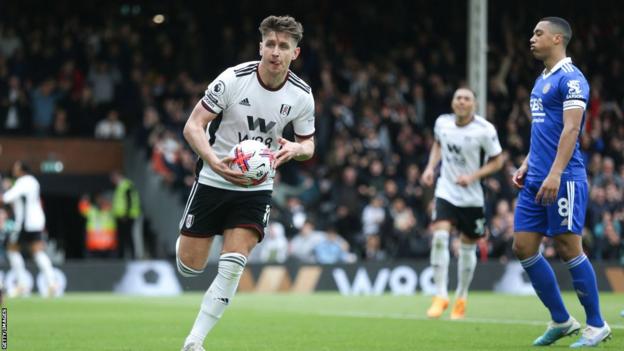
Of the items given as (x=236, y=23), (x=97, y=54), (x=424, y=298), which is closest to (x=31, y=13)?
(x=97, y=54)

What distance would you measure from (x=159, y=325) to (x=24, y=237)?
8.92 m

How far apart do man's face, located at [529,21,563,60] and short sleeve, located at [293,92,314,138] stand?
187 cm

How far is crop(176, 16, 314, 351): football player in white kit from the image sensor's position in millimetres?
9008

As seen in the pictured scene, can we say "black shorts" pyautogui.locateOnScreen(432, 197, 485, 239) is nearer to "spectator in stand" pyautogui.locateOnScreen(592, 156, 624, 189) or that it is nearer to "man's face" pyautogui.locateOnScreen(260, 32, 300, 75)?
"man's face" pyautogui.locateOnScreen(260, 32, 300, 75)

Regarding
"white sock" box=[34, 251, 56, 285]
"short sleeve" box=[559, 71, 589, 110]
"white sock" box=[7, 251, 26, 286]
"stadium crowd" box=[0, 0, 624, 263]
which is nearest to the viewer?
"short sleeve" box=[559, 71, 589, 110]

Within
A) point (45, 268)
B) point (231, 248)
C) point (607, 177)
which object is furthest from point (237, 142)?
point (607, 177)

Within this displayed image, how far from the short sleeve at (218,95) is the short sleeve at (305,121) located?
62 centimetres

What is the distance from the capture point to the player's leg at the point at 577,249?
9.88 m

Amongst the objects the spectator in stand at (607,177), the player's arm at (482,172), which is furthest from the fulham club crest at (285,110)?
the spectator in stand at (607,177)

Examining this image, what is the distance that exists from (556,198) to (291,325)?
441cm

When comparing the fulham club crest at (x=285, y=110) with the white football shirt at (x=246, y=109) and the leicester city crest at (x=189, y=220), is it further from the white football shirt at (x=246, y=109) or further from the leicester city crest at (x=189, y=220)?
the leicester city crest at (x=189, y=220)

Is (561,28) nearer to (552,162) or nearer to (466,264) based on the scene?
(552,162)

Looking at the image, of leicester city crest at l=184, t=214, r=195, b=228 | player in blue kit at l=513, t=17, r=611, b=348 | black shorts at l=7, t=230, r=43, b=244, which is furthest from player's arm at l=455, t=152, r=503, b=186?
black shorts at l=7, t=230, r=43, b=244

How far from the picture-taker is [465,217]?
1475 cm
